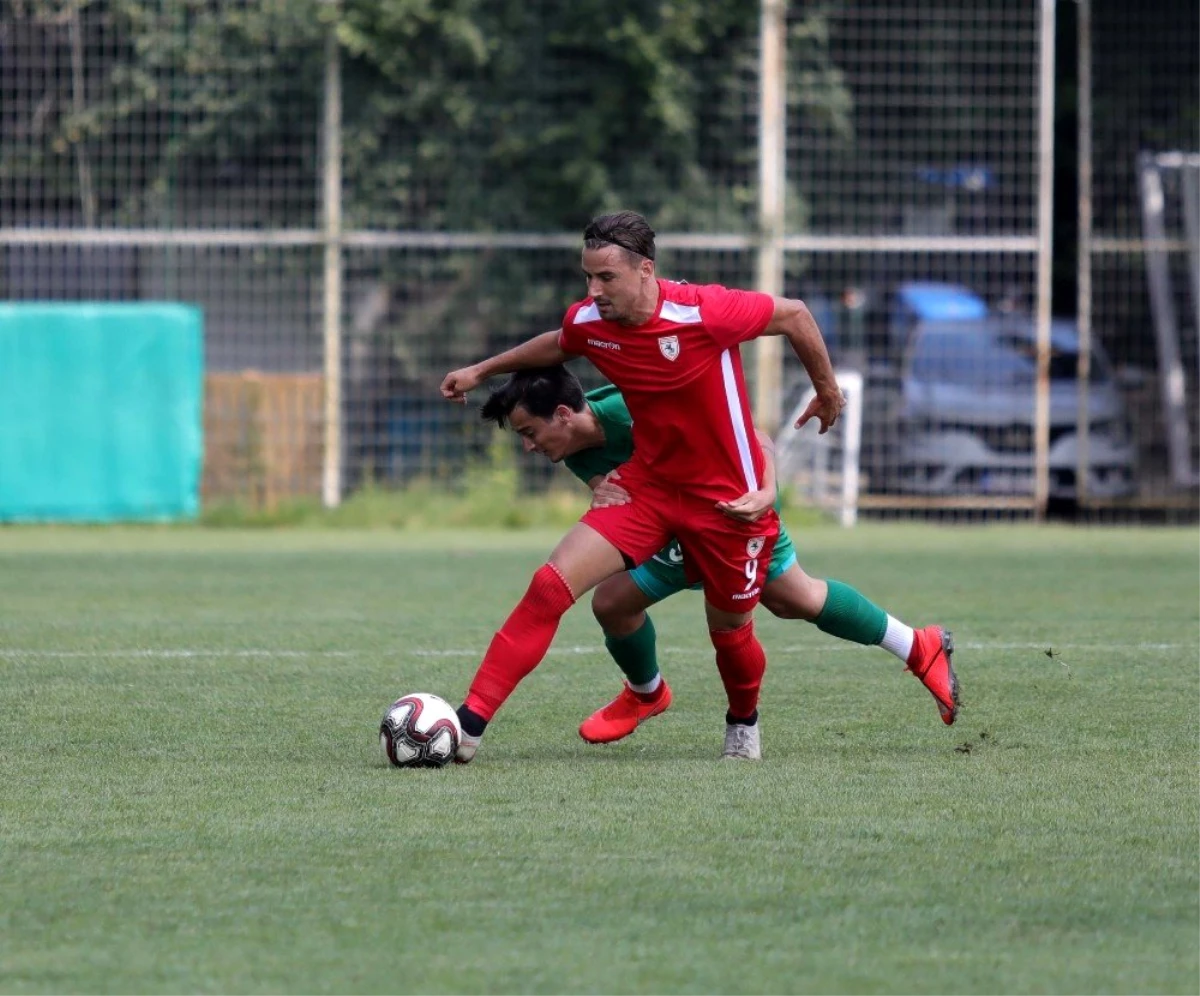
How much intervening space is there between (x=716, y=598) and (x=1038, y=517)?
37.1 ft

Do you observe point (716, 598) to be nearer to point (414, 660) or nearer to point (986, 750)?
point (986, 750)

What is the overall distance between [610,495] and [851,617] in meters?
0.89

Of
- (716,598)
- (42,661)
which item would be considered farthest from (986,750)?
(42,661)

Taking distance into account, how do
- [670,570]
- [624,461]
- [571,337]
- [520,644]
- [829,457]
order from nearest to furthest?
[520,644], [571,337], [670,570], [624,461], [829,457]

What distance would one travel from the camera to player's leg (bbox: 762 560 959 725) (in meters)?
6.34

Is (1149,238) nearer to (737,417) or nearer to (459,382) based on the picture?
(737,417)

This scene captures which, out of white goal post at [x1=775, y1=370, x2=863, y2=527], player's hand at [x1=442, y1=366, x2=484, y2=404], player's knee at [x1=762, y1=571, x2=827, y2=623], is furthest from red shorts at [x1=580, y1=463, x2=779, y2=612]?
white goal post at [x1=775, y1=370, x2=863, y2=527]

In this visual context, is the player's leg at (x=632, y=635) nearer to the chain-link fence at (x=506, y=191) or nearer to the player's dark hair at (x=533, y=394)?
the player's dark hair at (x=533, y=394)

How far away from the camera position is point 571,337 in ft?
19.7

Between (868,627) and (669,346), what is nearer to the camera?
(669,346)

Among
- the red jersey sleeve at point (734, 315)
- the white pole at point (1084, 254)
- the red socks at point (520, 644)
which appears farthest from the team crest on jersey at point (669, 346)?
the white pole at point (1084, 254)

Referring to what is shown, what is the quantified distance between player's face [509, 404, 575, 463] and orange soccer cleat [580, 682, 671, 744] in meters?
0.82

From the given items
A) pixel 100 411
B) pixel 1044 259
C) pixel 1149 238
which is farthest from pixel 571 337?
pixel 1149 238

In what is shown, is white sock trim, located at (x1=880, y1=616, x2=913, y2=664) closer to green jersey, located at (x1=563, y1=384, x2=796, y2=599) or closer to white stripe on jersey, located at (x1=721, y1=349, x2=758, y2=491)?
green jersey, located at (x1=563, y1=384, x2=796, y2=599)
